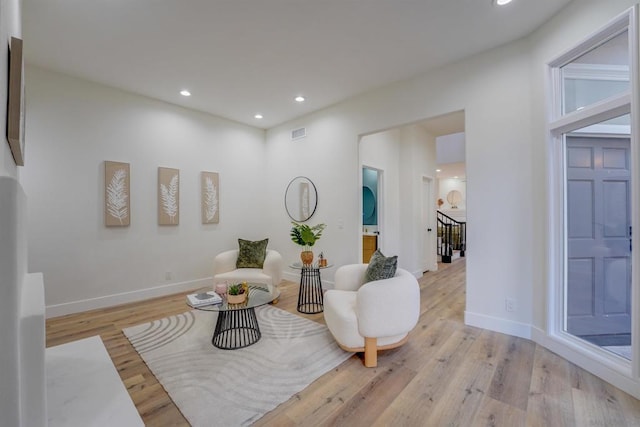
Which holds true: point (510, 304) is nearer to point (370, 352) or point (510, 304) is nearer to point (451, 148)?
point (370, 352)

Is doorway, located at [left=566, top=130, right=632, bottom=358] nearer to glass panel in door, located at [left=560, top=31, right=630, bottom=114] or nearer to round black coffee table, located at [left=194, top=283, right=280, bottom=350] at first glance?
glass panel in door, located at [left=560, top=31, right=630, bottom=114]

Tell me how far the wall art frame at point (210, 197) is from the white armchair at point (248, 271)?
91 cm

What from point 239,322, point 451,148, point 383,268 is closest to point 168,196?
point 239,322

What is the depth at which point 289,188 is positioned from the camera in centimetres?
500

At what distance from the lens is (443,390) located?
194cm

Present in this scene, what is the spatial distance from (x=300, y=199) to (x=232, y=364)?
118 inches

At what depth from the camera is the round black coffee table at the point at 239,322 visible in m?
2.47

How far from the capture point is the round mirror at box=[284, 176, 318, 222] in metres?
4.65

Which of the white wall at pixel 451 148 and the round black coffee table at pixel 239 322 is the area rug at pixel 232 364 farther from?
the white wall at pixel 451 148

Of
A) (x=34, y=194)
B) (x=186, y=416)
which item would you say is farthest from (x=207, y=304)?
(x=34, y=194)

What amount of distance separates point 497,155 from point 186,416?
345 centimetres

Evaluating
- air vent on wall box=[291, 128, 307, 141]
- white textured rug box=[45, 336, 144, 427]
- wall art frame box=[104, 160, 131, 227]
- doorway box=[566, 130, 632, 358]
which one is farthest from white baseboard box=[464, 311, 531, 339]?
wall art frame box=[104, 160, 131, 227]

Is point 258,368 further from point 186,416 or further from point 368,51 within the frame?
point 368,51

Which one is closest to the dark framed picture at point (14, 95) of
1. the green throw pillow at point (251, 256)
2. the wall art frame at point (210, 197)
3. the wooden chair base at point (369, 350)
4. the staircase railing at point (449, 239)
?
the wooden chair base at point (369, 350)
